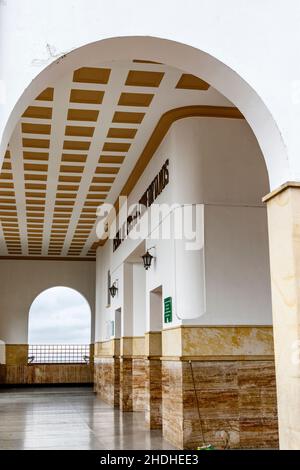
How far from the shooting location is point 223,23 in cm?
499

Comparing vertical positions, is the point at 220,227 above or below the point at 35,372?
above

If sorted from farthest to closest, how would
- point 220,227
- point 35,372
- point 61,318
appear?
point 61,318
point 35,372
point 220,227

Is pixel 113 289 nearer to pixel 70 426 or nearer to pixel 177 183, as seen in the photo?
pixel 70 426

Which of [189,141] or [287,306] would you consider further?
[189,141]

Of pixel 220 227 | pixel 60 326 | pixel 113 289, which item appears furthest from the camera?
pixel 60 326

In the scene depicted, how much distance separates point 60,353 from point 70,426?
45.2ft

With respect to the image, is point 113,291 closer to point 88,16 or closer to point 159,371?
point 159,371

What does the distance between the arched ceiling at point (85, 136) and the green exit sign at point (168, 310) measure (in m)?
2.89

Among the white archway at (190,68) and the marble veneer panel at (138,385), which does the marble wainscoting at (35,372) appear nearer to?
the marble veneer panel at (138,385)

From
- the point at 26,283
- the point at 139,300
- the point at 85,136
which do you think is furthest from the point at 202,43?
the point at 26,283

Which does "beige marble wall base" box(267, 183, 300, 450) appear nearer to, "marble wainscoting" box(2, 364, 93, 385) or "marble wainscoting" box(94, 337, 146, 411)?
"marble wainscoting" box(94, 337, 146, 411)

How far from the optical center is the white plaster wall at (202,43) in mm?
4656

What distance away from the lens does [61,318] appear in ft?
79.9

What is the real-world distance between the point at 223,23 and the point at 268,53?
0.47m
